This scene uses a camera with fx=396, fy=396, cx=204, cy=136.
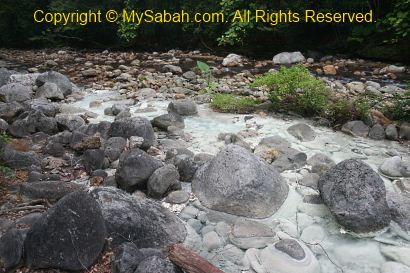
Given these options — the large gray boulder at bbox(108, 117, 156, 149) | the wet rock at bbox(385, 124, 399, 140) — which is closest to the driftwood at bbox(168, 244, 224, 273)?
the large gray boulder at bbox(108, 117, 156, 149)

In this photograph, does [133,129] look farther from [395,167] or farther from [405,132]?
[405,132]

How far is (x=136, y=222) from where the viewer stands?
9.81 feet

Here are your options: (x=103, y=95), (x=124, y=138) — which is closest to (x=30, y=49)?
(x=103, y=95)

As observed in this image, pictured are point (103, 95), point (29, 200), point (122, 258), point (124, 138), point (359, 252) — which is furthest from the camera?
point (103, 95)

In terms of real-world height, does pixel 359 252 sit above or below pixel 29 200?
below

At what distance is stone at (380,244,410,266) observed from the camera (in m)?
2.93

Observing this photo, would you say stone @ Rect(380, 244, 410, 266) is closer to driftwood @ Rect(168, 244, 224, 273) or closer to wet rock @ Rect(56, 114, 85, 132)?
driftwood @ Rect(168, 244, 224, 273)

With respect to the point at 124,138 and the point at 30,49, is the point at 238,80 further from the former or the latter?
the point at 30,49

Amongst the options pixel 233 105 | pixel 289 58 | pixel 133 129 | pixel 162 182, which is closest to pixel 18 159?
pixel 133 129

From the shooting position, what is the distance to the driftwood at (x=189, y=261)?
246 cm

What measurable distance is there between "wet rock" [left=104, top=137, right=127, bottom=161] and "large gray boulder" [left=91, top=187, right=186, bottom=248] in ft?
3.70

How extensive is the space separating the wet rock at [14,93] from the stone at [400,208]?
5.63m

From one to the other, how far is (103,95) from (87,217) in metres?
4.76

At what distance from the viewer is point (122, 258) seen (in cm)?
255
